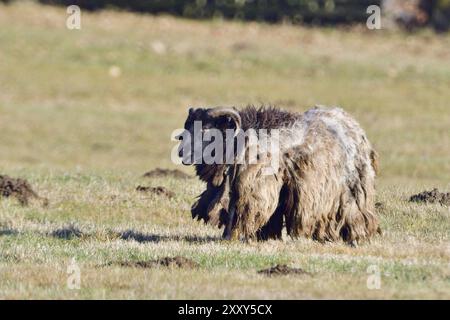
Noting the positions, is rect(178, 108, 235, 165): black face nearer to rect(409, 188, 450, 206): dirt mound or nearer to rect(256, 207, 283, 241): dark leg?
rect(256, 207, 283, 241): dark leg

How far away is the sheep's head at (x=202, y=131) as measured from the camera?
1416 centimetres

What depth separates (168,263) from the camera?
13.2m

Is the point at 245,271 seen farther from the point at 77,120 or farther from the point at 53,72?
the point at 53,72

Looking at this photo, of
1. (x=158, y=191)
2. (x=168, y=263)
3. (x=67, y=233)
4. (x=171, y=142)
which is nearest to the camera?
(x=168, y=263)

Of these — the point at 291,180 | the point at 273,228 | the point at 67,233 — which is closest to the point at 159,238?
the point at 67,233

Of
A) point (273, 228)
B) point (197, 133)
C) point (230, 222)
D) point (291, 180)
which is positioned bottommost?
point (273, 228)

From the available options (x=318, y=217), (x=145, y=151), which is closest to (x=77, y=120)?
(x=145, y=151)

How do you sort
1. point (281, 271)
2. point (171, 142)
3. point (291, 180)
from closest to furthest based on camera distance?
point (281, 271), point (291, 180), point (171, 142)

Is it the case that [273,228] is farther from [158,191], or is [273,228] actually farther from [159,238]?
[158,191]

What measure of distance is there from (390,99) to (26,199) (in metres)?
21.3

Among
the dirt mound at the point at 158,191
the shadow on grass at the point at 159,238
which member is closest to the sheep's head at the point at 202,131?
the shadow on grass at the point at 159,238

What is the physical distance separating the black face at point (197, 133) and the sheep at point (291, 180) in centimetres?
1

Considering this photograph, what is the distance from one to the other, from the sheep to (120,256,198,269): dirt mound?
3.76 feet

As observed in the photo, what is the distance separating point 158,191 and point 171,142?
14431 mm
